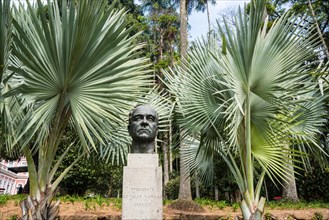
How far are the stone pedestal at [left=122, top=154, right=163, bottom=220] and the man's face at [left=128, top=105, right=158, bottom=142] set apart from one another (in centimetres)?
29

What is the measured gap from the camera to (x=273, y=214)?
21.1 feet

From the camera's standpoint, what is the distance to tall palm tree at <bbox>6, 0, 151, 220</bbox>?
11.4ft

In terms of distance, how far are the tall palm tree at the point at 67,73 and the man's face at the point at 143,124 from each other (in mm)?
215

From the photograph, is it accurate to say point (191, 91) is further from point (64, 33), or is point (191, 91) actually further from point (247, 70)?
point (64, 33)

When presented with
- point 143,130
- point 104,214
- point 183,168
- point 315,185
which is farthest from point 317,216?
point 143,130

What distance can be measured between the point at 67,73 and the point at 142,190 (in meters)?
1.75

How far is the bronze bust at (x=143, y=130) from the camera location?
13.0ft

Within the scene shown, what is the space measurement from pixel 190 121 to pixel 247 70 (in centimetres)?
136

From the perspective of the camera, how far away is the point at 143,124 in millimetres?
3980

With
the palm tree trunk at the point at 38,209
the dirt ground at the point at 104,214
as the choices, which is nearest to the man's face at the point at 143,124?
the palm tree trunk at the point at 38,209

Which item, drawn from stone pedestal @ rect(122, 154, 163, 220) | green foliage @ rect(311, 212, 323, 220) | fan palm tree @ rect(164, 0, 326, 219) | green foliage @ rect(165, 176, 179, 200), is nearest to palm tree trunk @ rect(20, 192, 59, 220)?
stone pedestal @ rect(122, 154, 163, 220)

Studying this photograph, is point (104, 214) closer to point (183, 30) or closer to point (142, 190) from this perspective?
point (142, 190)

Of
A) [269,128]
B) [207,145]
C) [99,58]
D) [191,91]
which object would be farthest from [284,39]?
[99,58]

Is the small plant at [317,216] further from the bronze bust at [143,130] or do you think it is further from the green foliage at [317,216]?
the bronze bust at [143,130]
